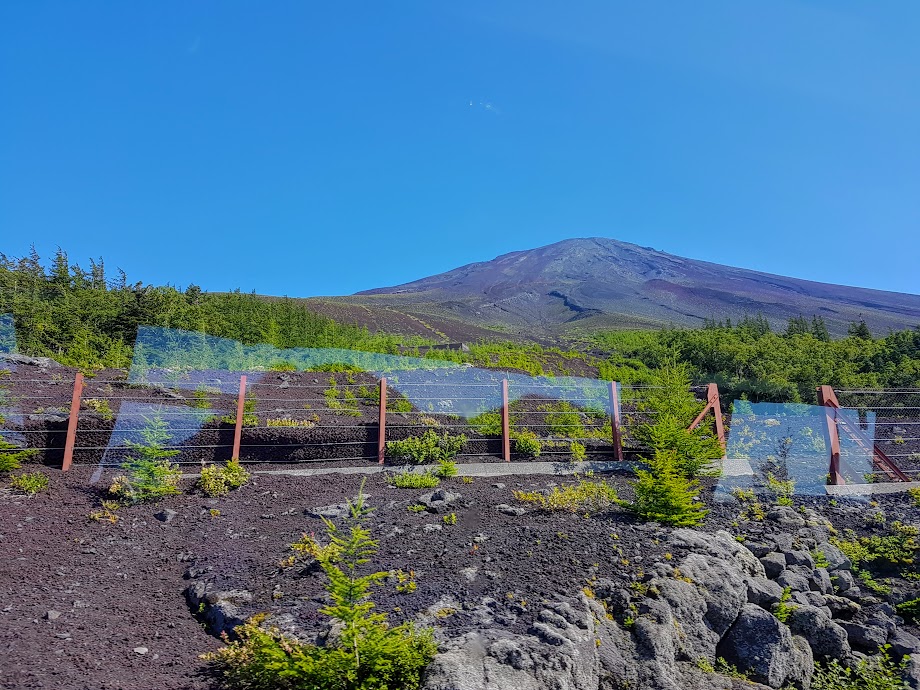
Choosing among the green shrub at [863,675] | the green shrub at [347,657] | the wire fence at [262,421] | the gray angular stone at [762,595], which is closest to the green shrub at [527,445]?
the wire fence at [262,421]

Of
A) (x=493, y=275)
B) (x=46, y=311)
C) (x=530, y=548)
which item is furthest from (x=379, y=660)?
(x=493, y=275)

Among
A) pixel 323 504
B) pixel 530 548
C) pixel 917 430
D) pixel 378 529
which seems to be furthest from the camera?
pixel 917 430

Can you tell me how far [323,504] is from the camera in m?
7.09

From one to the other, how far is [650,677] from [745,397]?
47.8 feet

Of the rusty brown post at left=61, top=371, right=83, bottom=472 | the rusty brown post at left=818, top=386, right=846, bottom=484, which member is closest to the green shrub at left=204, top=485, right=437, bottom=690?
the rusty brown post at left=61, top=371, right=83, bottom=472

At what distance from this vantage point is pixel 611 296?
335 ft

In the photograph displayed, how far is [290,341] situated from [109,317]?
675 centimetres

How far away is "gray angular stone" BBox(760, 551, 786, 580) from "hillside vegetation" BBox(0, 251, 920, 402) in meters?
6.81

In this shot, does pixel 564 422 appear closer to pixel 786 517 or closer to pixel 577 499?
pixel 577 499

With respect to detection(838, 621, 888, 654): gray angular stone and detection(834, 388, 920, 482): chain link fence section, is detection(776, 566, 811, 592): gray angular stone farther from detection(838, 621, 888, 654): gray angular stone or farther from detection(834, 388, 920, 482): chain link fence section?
detection(834, 388, 920, 482): chain link fence section

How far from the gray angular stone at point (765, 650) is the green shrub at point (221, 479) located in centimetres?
648

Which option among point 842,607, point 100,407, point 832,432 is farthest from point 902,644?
point 100,407

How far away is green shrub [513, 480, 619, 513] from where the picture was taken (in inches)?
264

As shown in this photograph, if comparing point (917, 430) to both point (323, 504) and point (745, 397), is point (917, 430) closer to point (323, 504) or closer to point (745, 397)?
point (745, 397)
